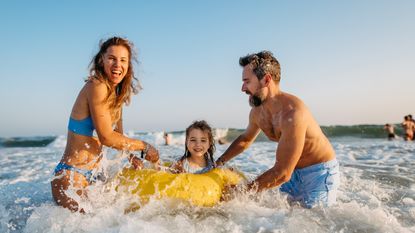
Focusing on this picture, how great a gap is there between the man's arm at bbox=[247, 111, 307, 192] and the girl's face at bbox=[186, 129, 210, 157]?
46.9 inches

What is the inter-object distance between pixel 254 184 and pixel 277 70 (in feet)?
4.08

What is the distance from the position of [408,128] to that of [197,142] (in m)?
17.7

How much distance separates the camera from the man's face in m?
3.83

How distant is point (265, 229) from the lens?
313cm

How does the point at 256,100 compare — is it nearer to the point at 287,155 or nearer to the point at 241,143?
the point at 287,155

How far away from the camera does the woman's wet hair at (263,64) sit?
3.77 m

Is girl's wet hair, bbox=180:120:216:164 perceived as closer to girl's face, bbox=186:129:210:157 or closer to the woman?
girl's face, bbox=186:129:210:157

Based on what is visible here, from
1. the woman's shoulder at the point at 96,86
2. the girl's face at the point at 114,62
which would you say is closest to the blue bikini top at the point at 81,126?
the woman's shoulder at the point at 96,86

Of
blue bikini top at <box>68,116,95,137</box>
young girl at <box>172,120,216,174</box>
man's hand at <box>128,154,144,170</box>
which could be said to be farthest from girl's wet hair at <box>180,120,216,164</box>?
blue bikini top at <box>68,116,95,137</box>

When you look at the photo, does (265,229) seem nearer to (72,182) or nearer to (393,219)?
(393,219)

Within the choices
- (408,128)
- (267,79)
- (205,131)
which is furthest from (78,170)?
(408,128)

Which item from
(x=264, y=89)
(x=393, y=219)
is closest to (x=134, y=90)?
(x=264, y=89)

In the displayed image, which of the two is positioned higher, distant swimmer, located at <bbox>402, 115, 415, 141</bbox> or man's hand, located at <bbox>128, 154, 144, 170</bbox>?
man's hand, located at <bbox>128, 154, 144, 170</bbox>

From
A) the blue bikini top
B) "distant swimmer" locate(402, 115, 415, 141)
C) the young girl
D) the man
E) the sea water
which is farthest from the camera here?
"distant swimmer" locate(402, 115, 415, 141)
